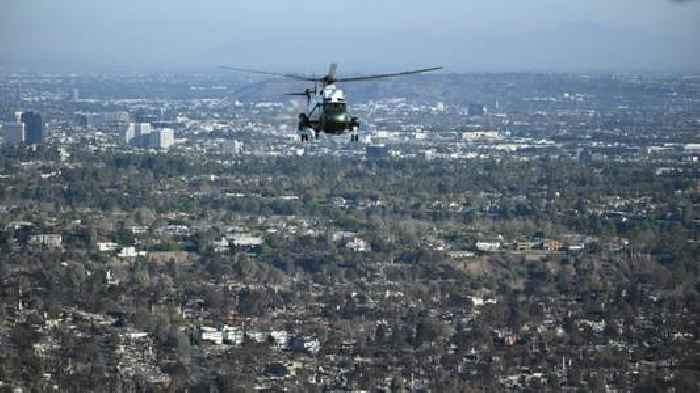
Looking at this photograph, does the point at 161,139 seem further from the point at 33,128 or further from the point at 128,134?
the point at 33,128

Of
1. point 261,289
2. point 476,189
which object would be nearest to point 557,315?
point 261,289

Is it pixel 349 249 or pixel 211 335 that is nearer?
pixel 211 335

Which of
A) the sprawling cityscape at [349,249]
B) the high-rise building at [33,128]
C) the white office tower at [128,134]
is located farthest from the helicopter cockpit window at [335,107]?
the white office tower at [128,134]

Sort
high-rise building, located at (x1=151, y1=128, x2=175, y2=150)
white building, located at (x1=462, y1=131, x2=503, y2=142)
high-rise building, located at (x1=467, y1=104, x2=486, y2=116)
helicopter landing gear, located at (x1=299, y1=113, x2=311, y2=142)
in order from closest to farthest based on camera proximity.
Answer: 1. helicopter landing gear, located at (x1=299, y1=113, x2=311, y2=142)
2. high-rise building, located at (x1=151, y1=128, x2=175, y2=150)
3. white building, located at (x1=462, y1=131, x2=503, y2=142)
4. high-rise building, located at (x1=467, y1=104, x2=486, y2=116)

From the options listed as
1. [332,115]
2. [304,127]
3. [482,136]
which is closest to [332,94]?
[332,115]

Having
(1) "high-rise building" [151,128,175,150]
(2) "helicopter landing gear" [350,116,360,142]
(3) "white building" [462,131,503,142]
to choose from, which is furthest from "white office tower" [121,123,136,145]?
(2) "helicopter landing gear" [350,116,360,142]

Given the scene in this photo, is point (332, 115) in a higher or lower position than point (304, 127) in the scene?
higher

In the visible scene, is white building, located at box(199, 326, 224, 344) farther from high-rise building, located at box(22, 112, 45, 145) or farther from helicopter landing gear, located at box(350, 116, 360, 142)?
high-rise building, located at box(22, 112, 45, 145)
